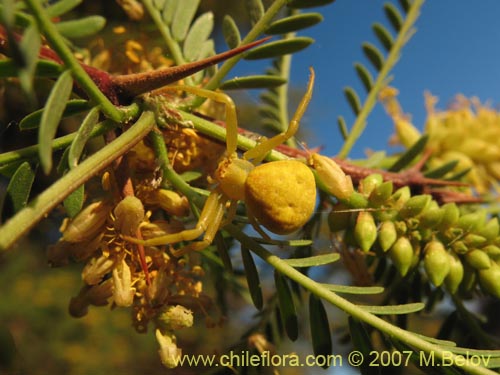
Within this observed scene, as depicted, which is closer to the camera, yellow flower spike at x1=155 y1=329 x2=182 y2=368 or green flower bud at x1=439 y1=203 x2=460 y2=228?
yellow flower spike at x1=155 y1=329 x2=182 y2=368

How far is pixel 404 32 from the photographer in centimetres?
141

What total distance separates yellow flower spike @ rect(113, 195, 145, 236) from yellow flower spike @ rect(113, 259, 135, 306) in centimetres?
6

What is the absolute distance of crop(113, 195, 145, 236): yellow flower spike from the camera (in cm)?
73

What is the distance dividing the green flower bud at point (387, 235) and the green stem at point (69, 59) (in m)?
0.46

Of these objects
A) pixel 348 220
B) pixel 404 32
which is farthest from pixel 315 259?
pixel 404 32

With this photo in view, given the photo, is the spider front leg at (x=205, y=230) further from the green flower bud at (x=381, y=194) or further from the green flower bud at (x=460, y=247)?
the green flower bud at (x=460, y=247)

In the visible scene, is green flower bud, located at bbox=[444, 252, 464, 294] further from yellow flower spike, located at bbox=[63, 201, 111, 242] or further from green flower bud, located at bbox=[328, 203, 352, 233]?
yellow flower spike, located at bbox=[63, 201, 111, 242]

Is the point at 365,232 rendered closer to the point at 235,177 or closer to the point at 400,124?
the point at 235,177

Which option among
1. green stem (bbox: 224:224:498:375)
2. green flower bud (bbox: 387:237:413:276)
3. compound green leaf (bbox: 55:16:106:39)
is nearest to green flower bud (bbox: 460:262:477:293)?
green flower bud (bbox: 387:237:413:276)

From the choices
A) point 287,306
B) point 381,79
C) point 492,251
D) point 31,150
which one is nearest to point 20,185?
point 31,150

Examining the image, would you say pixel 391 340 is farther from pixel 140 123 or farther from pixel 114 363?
pixel 114 363

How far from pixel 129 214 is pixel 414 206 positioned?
0.47 m

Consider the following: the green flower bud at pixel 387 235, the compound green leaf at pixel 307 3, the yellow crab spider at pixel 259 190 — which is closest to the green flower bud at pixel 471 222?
the green flower bud at pixel 387 235

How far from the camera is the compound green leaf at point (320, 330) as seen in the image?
850 mm
